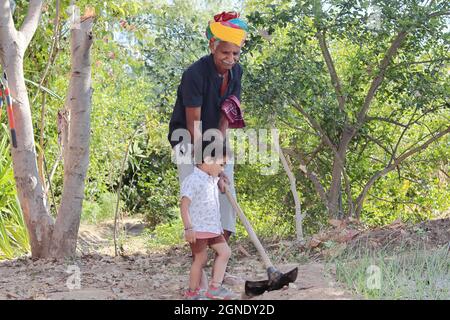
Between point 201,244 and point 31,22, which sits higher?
point 31,22

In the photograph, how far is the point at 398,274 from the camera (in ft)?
15.5

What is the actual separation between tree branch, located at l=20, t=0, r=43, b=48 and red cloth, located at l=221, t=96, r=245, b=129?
8.19ft

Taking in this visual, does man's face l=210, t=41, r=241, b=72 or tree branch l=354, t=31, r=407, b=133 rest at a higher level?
tree branch l=354, t=31, r=407, b=133

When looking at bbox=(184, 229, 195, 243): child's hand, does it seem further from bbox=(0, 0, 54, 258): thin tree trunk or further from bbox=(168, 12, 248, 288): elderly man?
bbox=(0, 0, 54, 258): thin tree trunk

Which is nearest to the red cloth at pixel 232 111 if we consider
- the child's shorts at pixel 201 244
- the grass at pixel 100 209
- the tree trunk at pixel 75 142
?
the child's shorts at pixel 201 244

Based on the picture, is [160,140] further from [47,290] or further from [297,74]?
[47,290]

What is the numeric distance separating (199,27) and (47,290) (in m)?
3.32

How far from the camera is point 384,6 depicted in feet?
21.9

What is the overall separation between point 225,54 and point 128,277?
6.17ft

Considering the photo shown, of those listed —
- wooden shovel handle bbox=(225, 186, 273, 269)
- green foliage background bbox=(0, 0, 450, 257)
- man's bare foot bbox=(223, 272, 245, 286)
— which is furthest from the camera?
green foliage background bbox=(0, 0, 450, 257)

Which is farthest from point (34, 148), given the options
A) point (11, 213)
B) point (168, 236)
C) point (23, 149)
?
point (168, 236)

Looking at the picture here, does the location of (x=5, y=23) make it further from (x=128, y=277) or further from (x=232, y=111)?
(x=232, y=111)

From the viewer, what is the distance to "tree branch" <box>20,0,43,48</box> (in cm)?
642

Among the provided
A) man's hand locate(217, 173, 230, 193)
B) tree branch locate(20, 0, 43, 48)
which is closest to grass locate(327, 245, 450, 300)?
man's hand locate(217, 173, 230, 193)
